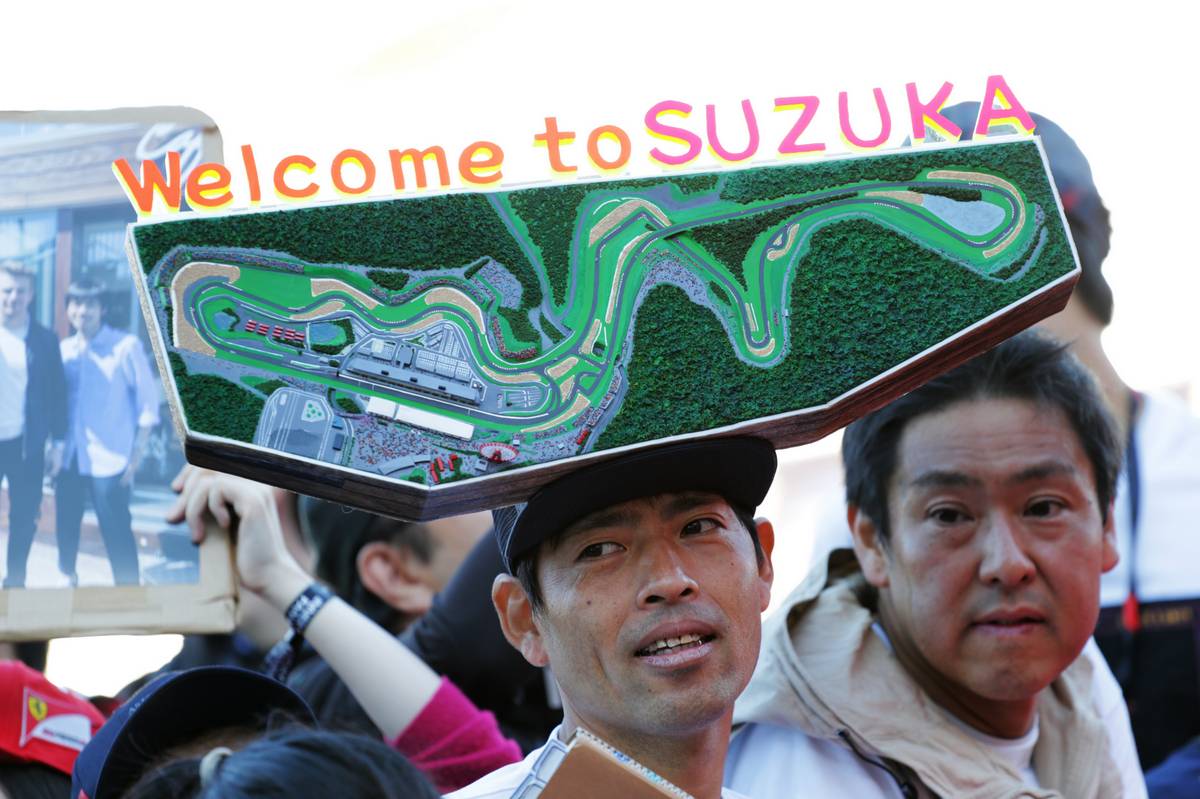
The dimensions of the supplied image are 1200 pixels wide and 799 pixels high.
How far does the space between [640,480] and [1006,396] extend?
3.79ft

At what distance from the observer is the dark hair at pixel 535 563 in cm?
231

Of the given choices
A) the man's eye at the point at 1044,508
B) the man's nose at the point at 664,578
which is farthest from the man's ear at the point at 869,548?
the man's nose at the point at 664,578

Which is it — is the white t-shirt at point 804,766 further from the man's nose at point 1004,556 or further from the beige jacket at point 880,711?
the man's nose at point 1004,556

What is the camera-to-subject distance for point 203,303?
2090 mm

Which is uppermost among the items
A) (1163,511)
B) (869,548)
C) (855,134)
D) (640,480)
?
(855,134)

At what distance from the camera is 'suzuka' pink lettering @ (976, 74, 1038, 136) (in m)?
2.39

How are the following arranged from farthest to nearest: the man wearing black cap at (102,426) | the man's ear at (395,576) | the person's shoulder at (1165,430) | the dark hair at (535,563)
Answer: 1. the person's shoulder at (1165,430)
2. the man's ear at (395,576)
3. the man wearing black cap at (102,426)
4. the dark hair at (535,563)

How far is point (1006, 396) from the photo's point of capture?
3.05 metres

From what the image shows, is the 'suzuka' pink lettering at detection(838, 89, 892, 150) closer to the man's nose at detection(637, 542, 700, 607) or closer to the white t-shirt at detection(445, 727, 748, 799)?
the man's nose at detection(637, 542, 700, 607)

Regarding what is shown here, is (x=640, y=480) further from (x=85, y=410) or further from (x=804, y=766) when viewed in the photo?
(x=85, y=410)

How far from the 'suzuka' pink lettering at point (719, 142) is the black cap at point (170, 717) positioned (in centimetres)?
112

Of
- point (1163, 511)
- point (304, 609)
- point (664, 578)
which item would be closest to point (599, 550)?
point (664, 578)

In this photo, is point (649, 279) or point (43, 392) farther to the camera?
point (43, 392)

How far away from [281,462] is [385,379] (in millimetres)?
188
